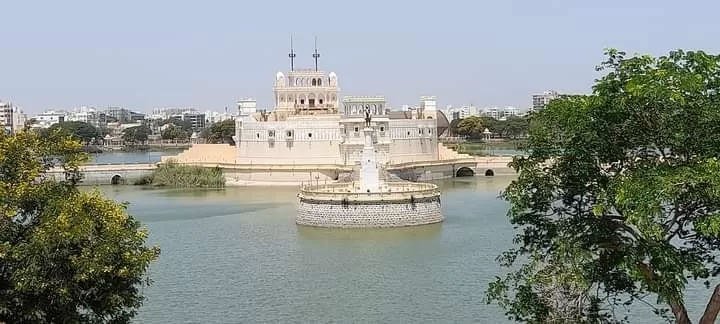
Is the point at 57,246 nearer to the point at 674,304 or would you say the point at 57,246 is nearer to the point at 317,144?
the point at 674,304

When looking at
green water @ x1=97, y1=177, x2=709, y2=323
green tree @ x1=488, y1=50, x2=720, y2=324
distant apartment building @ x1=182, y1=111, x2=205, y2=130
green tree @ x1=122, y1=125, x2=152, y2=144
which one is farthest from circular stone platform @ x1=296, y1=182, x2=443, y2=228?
distant apartment building @ x1=182, y1=111, x2=205, y2=130

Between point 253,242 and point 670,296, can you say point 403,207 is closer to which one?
point 253,242

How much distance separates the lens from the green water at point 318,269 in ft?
54.6

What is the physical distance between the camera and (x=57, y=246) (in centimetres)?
1032

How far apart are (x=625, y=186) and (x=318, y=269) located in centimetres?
1294

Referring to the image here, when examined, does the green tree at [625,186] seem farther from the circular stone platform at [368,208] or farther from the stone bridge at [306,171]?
the stone bridge at [306,171]

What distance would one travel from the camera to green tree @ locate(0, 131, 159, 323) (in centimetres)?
1024

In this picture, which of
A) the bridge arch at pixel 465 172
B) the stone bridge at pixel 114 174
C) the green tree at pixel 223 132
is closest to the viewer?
the stone bridge at pixel 114 174

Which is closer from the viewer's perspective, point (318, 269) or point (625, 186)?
point (625, 186)

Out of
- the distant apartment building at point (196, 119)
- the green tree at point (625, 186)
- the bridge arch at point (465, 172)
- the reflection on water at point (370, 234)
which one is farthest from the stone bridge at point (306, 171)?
the distant apartment building at point (196, 119)

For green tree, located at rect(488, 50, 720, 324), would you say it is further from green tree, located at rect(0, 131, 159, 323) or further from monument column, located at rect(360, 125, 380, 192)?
monument column, located at rect(360, 125, 380, 192)

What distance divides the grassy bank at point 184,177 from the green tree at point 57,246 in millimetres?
36424

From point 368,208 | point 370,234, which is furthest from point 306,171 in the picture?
point 370,234

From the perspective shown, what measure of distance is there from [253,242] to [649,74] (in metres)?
18.0
